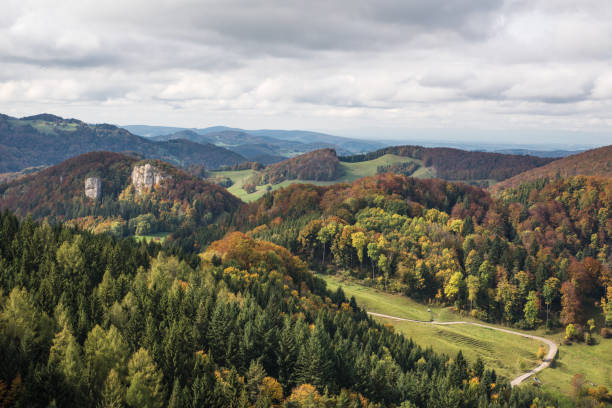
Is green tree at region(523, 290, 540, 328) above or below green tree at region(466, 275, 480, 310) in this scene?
below

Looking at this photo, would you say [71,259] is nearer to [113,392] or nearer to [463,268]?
[113,392]

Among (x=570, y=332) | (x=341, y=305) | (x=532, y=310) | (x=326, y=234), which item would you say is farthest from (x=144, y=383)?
(x=532, y=310)

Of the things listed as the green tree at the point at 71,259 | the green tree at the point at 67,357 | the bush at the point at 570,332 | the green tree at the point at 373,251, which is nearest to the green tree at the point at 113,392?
the green tree at the point at 67,357

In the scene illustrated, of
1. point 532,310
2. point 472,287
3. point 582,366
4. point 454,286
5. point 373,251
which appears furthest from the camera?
point 373,251

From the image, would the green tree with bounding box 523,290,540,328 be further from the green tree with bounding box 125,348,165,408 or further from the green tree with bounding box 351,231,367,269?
the green tree with bounding box 125,348,165,408

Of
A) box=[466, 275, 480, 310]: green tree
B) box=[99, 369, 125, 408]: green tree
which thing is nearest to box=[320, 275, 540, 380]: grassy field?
box=[466, 275, 480, 310]: green tree

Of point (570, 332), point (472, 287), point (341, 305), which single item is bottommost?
point (570, 332)

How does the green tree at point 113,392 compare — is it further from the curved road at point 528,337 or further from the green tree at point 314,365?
the curved road at point 528,337
